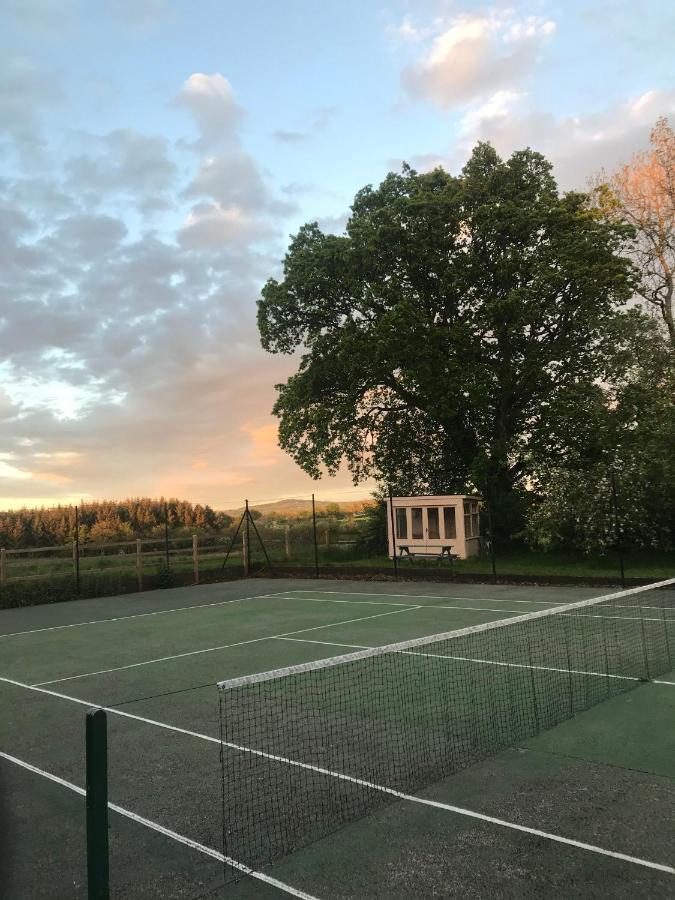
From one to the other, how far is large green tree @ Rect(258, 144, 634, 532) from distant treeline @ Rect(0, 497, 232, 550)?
7.85 meters

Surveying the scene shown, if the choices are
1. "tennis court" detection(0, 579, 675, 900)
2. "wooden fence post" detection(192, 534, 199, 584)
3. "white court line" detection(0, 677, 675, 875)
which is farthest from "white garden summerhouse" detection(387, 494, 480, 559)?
"white court line" detection(0, 677, 675, 875)

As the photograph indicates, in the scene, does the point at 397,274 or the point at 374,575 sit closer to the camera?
the point at 374,575

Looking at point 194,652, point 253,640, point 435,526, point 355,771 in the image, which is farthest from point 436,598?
point 355,771

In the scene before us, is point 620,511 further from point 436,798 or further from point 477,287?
point 436,798

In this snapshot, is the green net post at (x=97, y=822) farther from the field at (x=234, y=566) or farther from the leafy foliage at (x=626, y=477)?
the field at (x=234, y=566)

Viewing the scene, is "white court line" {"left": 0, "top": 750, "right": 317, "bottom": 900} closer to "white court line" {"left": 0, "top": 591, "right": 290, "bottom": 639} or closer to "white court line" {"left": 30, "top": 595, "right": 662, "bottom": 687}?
"white court line" {"left": 30, "top": 595, "right": 662, "bottom": 687}

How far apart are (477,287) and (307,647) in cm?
2053

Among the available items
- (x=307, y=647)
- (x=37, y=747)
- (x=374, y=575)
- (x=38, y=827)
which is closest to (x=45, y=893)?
(x=38, y=827)

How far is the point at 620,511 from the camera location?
2091 centimetres

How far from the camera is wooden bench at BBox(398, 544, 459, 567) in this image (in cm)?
2474

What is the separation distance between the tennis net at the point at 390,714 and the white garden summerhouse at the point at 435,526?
14088 mm

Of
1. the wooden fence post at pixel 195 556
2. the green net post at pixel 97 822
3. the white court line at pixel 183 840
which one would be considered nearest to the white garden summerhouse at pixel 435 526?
the wooden fence post at pixel 195 556

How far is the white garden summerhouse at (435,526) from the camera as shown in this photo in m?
26.0

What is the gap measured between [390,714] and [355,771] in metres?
1.68
